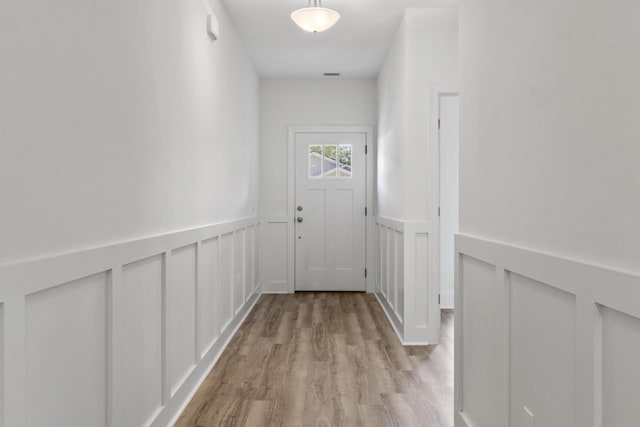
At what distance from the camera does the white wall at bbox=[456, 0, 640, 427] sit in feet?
2.88

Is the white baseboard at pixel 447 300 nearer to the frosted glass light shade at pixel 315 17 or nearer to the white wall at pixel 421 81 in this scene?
the white wall at pixel 421 81

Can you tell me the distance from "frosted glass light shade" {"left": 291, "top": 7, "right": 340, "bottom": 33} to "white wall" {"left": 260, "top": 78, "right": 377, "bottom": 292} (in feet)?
7.55

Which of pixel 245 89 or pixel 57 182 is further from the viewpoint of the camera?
pixel 245 89

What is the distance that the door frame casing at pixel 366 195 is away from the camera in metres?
Result: 5.31

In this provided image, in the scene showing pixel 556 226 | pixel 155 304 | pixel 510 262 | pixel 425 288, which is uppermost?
pixel 556 226

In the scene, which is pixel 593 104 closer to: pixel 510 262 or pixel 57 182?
pixel 510 262

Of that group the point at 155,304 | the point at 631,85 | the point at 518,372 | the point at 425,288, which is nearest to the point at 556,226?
the point at 631,85

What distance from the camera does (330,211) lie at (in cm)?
535

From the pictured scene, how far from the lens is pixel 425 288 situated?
3.50 metres

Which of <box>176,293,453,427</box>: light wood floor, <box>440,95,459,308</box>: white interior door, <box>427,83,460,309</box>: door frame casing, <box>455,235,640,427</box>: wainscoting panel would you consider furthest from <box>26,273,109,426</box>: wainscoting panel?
<box>440,95,459,308</box>: white interior door

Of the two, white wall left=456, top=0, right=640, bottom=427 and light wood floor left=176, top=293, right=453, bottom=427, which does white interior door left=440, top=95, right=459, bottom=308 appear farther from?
white wall left=456, top=0, right=640, bottom=427

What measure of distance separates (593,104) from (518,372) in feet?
2.73

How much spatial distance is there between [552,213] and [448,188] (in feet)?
11.8

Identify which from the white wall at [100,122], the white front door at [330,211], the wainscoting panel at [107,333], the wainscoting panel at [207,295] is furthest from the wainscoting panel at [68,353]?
the white front door at [330,211]
